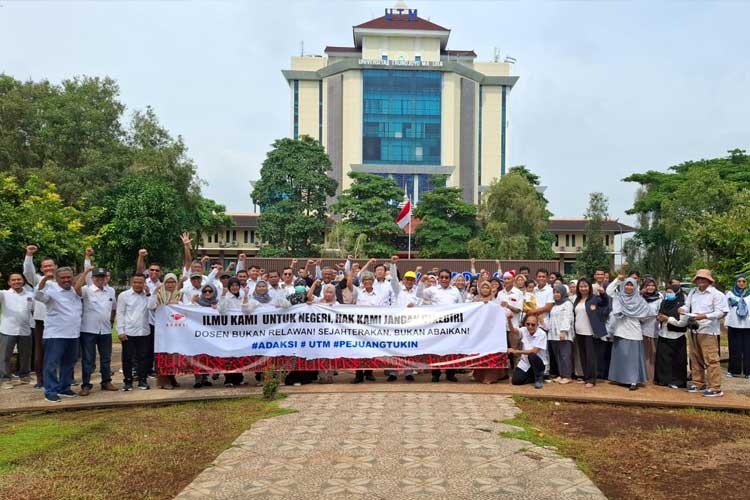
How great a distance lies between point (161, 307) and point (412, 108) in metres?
64.7

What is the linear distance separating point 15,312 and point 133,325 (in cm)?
197

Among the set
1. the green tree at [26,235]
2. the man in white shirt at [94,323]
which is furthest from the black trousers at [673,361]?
the green tree at [26,235]

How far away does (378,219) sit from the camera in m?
46.2

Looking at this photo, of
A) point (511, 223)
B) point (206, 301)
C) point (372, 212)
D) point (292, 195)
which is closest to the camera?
point (206, 301)

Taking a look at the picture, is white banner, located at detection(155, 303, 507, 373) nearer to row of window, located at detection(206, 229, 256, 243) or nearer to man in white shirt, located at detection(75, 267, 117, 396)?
man in white shirt, located at detection(75, 267, 117, 396)

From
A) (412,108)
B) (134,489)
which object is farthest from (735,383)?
(412,108)

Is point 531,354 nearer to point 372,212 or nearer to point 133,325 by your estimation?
point 133,325

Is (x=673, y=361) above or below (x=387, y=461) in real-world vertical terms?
above

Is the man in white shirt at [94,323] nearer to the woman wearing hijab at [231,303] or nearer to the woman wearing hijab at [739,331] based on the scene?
the woman wearing hijab at [231,303]

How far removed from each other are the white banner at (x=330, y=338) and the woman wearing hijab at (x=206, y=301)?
0.74 feet

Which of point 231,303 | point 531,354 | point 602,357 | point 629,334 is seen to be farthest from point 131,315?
point 629,334

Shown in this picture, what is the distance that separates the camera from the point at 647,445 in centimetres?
668

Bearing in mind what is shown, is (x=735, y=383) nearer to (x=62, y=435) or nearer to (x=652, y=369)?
(x=652, y=369)

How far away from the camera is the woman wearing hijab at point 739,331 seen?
11.6m
